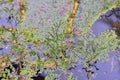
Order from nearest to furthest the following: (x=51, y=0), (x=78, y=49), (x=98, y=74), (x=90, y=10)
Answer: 1. (x=98, y=74)
2. (x=78, y=49)
3. (x=90, y=10)
4. (x=51, y=0)

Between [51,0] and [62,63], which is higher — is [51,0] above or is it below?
above

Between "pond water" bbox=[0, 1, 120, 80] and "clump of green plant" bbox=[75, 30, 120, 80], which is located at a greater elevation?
"clump of green plant" bbox=[75, 30, 120, 80]

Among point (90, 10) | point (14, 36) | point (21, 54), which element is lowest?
point (21, 54)

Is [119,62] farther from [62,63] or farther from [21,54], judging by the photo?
[21,54]

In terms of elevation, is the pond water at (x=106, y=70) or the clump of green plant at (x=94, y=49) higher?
the clump of green plant at (x=94, y=49)

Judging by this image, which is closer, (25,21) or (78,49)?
(78,49)

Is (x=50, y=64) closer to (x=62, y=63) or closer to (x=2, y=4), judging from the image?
(x=62, y=63)

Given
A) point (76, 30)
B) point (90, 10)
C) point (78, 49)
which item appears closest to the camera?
point (78, 49)

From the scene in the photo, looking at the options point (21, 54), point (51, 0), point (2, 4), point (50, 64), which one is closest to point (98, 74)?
point (50, 64)

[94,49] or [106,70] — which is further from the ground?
[94,49]

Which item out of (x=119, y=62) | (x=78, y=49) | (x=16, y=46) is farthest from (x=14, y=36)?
(x=119, y=62)
